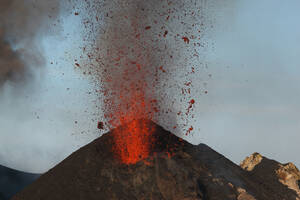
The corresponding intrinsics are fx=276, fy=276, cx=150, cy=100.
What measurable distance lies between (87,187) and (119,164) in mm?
2286

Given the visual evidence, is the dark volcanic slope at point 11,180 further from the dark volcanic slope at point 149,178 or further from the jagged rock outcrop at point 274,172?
the jagged rock outcrop at point 274,172

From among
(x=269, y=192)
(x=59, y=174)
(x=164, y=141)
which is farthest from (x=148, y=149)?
(x=269, y=192)

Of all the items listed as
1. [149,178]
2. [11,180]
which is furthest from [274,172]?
[11,180]

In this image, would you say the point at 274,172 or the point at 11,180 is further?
the point at 11,180

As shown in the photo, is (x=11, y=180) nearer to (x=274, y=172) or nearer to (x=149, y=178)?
(x=149, y=178)

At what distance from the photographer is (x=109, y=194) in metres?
15.5

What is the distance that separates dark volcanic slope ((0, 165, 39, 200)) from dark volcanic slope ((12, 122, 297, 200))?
23243 millimetres

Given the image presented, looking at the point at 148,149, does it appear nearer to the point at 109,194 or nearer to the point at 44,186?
the point at 109,194

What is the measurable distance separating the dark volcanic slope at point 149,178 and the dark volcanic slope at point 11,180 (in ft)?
76.3

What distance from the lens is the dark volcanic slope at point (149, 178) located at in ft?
50.1

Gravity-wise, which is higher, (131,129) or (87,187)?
(131,129)

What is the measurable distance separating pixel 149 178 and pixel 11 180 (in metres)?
32.8

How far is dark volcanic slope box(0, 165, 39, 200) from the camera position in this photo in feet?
124

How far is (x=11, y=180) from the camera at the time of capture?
40375 millimetres
